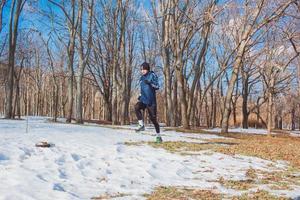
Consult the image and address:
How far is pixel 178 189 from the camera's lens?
19.5 feet

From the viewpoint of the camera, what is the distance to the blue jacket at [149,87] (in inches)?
425

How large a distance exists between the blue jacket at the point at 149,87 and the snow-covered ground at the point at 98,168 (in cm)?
154

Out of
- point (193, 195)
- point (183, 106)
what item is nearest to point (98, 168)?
point (193, 195)

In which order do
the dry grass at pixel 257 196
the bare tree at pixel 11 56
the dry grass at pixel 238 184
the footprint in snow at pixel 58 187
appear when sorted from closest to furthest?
the footprint in snow at pixel 58 187, the dry grass at pixel 257 196, the dry grass at pixel 238 184, the bare tree at pixel 11 56

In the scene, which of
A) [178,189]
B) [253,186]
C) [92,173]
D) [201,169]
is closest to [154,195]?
[178,189]

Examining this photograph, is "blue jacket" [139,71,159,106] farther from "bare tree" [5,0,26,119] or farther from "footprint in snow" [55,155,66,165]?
"bare tree" [5,0,26,119]

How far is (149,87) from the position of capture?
35.8 ft

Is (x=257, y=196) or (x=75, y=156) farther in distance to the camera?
(x=75, y=156)

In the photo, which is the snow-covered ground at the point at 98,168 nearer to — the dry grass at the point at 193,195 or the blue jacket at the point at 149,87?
the dry grass at the point at 193,195

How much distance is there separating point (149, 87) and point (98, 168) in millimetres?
4409

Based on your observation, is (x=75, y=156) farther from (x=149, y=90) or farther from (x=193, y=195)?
(x=149, y=90)

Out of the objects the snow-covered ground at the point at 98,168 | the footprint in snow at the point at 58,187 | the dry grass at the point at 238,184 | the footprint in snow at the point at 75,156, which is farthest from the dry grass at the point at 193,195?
the footprint in snow at the point at 75,156

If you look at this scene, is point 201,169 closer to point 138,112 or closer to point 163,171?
point 163,171

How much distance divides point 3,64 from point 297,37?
28.0 metres
